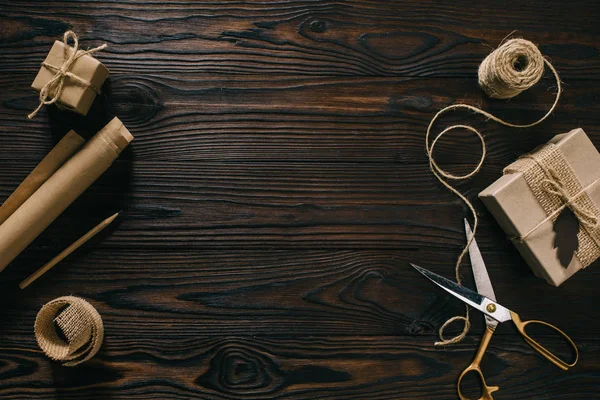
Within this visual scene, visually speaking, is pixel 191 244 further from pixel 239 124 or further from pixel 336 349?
pixel 336 349

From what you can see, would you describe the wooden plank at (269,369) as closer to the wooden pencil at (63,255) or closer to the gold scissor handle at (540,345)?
the gold scissor handle at (540,345)

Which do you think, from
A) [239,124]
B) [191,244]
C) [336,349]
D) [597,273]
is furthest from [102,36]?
[597,273]

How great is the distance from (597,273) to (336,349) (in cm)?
61

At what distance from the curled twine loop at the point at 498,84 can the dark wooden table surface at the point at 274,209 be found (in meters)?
0.02

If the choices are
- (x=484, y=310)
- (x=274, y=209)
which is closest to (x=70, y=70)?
(x=274, y=209)

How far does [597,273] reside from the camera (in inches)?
45.7

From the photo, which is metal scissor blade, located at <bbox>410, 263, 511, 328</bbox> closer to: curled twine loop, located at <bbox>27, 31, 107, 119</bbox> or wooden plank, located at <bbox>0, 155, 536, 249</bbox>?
wooden plank, located at <bbox>0, 155, 536, 249</bbox>

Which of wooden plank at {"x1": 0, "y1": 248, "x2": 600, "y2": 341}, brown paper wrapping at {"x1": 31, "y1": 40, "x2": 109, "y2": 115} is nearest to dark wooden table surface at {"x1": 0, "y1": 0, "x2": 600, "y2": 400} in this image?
wooden plank at {"x1": 0, "y1": 248, "x2": 600, "y2": 341}

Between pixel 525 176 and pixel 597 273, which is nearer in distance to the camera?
pixel 525 176

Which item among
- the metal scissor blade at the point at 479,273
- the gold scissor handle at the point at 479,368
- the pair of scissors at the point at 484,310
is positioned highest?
the metal scissor blade at the point at 479,273

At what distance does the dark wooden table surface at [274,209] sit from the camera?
1.09 metres

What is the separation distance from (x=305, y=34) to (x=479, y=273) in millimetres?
635

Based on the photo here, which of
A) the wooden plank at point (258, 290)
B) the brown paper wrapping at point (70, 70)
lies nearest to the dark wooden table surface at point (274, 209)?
the wooden plank at point (258, 290)

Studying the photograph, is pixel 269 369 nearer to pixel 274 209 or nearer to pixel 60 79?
pixel 274 209
